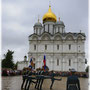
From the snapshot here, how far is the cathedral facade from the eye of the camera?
3891 centimetres

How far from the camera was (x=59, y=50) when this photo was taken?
39.9m

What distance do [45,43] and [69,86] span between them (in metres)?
35.1

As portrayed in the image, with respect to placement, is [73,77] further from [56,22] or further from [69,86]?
[56,22]

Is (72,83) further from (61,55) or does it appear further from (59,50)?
(59,50)

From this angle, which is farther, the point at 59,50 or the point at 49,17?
the point at 49,17

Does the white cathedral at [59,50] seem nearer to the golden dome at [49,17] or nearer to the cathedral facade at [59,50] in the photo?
the cathedral facade at [59,50]

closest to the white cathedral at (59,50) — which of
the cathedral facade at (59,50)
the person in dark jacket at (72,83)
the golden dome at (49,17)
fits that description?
the cathedral facade at (59,50)

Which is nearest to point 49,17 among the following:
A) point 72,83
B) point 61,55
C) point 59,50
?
point 59,50

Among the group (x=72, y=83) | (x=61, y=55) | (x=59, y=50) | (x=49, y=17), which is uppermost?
(x=49, y=17)

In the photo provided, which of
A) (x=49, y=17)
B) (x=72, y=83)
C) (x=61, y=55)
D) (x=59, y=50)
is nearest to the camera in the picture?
(x=72, y=83)

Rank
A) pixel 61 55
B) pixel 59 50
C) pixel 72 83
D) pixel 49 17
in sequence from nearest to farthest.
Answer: pixel 72 83, pixel 61 55, pixel 59 50, pixel 49 17

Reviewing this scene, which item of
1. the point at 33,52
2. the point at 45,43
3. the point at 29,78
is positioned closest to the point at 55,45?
the point at 45,43

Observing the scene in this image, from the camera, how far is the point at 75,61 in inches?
1528

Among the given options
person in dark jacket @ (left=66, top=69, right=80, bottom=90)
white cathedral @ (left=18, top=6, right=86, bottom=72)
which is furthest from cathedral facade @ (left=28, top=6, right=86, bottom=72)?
person in dark jacket @ (left=66, top=69, right=80, bottom=90)
